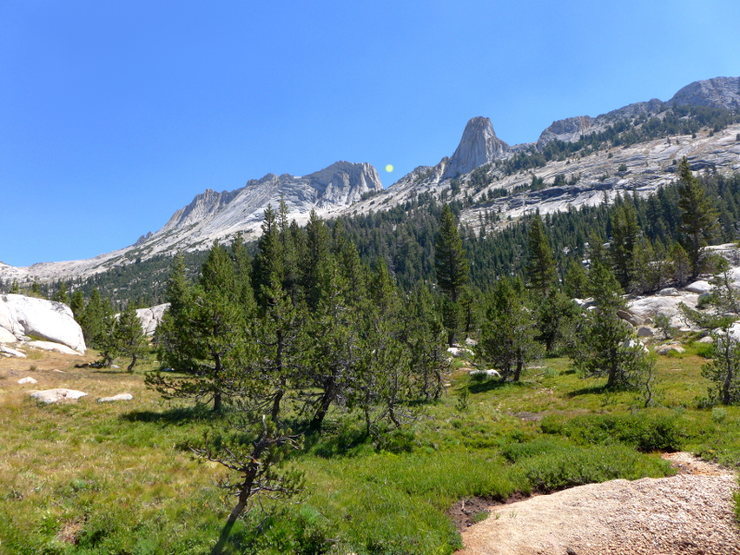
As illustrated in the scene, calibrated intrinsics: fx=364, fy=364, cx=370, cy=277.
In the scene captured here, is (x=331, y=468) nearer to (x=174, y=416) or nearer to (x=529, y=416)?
(x=174, y=416)

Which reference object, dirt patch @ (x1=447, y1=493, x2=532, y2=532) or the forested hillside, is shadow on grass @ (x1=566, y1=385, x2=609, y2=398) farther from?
the forested hillside

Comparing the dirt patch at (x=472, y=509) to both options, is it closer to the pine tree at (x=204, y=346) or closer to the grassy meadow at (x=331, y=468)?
the grassy meadow at (x=331, y=468)

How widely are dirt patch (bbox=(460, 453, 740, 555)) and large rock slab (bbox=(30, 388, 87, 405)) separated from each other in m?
24.2

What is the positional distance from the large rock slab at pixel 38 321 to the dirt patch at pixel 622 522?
62.1 meters

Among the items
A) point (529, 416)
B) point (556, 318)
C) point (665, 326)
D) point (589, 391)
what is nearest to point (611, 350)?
point (589, 391)

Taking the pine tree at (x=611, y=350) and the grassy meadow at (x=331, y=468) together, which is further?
the pine tree at (x=611, y=350)

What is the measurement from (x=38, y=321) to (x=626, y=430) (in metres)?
68.0

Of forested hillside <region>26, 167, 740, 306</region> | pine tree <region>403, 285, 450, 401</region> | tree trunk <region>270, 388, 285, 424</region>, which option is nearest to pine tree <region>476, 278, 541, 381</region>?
pine tree <region>403, 285, 450, 401</region>

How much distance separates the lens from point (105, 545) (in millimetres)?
8000

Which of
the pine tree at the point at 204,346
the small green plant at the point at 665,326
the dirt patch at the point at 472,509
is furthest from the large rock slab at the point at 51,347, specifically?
the small green plant at the point at 665,326

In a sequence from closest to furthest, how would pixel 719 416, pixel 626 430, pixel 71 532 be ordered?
pixel 71 532 < pixel 719 416 < pixel 626 430

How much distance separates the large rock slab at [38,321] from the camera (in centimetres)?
4816

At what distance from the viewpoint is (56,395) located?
2191 cm

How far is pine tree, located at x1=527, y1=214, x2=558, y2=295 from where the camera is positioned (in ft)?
231
